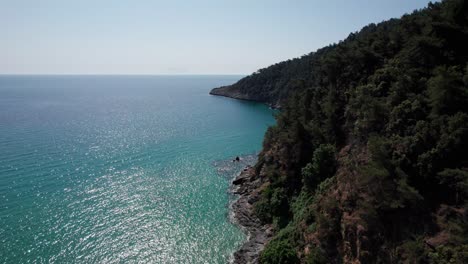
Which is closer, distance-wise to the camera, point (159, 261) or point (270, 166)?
point (159, 261)

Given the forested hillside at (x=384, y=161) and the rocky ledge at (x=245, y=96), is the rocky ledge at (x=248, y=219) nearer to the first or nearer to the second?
the forested hillside at (x=384, y=161)

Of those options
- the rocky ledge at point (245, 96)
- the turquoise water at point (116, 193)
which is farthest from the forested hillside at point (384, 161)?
the rocky ledge at point (245, 96)

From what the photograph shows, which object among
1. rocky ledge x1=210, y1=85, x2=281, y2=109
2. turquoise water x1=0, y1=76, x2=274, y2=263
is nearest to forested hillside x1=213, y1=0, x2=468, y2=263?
turquoise water x1=0, y1=76, x2=274, y2=263

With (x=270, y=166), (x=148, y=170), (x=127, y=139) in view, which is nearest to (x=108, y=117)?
(x=127, y=139)

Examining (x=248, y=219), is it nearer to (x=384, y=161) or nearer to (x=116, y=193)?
(x=384, y=161)

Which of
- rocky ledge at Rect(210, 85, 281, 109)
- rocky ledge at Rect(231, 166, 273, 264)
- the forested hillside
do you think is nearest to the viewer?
the forested hillside

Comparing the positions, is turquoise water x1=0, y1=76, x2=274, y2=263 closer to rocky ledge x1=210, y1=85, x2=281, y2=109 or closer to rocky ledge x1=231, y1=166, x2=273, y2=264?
rocky ledge x1=231, y1=166, x2=273, y2=264

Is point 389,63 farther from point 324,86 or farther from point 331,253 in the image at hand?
point 331,253
